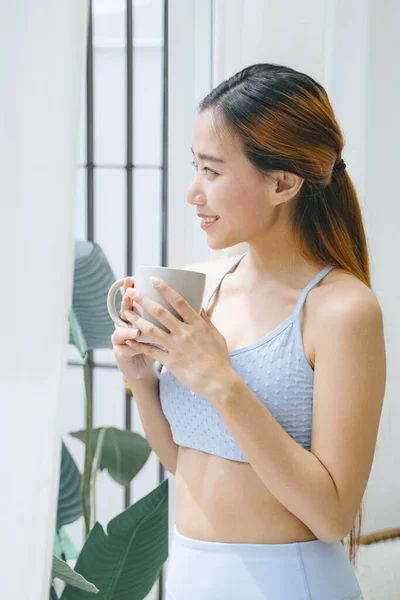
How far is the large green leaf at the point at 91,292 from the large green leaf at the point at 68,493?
0.75 ft

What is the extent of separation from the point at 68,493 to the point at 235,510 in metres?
0.60

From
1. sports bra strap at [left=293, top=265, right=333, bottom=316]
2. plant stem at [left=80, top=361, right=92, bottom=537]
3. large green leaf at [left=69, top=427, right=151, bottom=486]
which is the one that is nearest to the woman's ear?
sports bra strap at [left=293, top=265, right=333, bottom=316]

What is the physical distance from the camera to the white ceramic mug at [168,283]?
31.4 inches

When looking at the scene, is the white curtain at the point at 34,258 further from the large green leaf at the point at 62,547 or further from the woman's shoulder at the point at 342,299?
the large green leaf at the point at 62,547

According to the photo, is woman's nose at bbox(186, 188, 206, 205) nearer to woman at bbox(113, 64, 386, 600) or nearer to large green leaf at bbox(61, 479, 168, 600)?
woman at bbox(113, 64, 386, 600)

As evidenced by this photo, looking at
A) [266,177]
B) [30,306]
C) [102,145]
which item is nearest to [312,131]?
[266,177]

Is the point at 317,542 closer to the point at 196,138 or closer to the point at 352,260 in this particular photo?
the point at 352,260

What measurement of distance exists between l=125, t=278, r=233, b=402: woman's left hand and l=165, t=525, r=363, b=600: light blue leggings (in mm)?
215

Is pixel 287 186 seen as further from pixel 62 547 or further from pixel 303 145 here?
pixel 62 547

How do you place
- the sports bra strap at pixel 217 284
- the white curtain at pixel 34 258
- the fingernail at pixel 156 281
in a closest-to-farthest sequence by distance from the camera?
the white curtain at pixel 34 258 < the fingernail at pixel 156 281 < the sports bra strap at pixel 217 284

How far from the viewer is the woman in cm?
83

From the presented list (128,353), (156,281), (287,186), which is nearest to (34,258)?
(156,281)

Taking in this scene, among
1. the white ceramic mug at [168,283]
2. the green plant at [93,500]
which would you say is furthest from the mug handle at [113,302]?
the green plant at [93,500]

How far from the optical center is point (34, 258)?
64 cm
